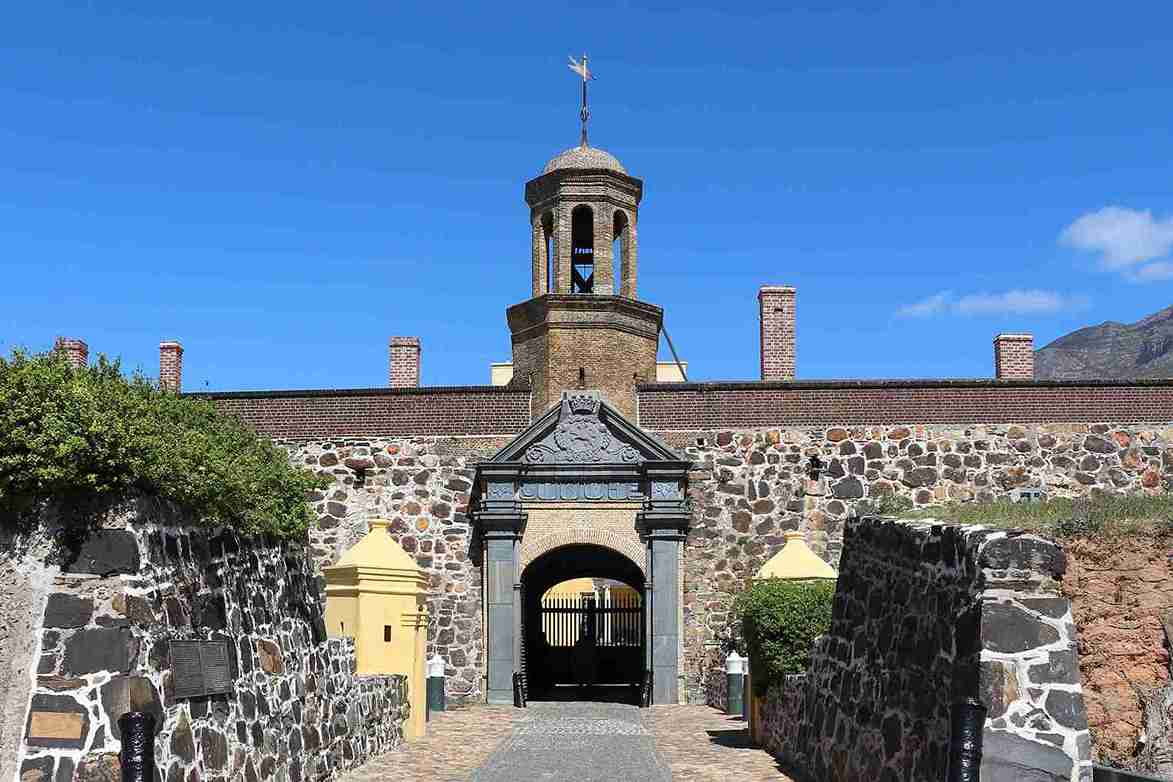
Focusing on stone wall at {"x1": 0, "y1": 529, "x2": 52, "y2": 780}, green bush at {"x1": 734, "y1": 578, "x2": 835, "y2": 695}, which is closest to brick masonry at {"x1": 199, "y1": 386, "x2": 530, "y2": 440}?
green bush at {"x1": 734, "y1": 578, "x2": 835, "y2": 695}

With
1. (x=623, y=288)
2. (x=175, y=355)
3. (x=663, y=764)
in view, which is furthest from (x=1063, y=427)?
(x=175, y=355)

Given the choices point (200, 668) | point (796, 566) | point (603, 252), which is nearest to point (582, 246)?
point (603, 252)

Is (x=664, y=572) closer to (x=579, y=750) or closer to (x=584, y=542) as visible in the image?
(x=584, y=542)

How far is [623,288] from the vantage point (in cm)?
2192

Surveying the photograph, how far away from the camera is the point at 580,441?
67.2ft

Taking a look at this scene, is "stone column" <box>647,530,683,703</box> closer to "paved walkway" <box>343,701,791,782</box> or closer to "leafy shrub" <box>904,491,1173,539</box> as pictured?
"paved walkway" <box>343,701,791,782</box>

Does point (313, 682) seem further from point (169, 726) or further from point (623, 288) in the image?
point (623, 288)

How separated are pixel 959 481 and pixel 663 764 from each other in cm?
1006

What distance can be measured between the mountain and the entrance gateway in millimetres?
41352

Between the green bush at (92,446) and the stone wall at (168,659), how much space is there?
20cm

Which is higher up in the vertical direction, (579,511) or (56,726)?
(579,511)

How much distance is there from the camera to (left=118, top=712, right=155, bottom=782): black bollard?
22.3ft

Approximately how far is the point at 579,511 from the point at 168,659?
12706mm

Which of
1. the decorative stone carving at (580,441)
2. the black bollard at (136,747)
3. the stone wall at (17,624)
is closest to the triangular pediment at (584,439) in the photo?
the decorative stone carving at (580,441)
